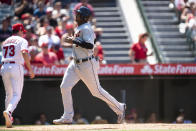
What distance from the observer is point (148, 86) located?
15.1 metres

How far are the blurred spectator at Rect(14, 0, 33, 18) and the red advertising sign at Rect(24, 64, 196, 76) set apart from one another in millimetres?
2973

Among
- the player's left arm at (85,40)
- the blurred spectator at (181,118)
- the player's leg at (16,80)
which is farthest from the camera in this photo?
the blurred spectator at (181,118)

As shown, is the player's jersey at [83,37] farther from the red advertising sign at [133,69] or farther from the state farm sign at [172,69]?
the state farm sign at [172,69]

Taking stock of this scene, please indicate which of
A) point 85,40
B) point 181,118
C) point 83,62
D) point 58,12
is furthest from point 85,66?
point 58,12

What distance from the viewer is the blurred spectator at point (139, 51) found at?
1463 cm

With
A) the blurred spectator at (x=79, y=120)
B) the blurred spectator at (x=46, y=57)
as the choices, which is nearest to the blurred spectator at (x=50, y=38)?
the blurred spectator at (x=46, y=57)

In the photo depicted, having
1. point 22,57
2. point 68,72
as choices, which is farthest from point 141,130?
point 22,57

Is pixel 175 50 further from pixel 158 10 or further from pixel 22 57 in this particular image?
pixel 22 57

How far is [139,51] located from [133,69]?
0.70 meters

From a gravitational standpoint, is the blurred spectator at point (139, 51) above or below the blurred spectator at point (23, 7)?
below

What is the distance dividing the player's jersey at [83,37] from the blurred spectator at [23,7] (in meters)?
6.77

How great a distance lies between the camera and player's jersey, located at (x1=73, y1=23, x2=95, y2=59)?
9547 millimetres

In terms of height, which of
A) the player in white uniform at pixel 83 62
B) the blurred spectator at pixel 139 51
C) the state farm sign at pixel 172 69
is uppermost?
the player in white uniform at pixel 83 62

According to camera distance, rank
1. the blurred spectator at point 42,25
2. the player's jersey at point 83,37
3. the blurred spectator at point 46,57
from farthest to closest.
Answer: the blurred spectator at point 42,25 → the blurred spectator at point 46,57 → the player's jersey at point 83,37
